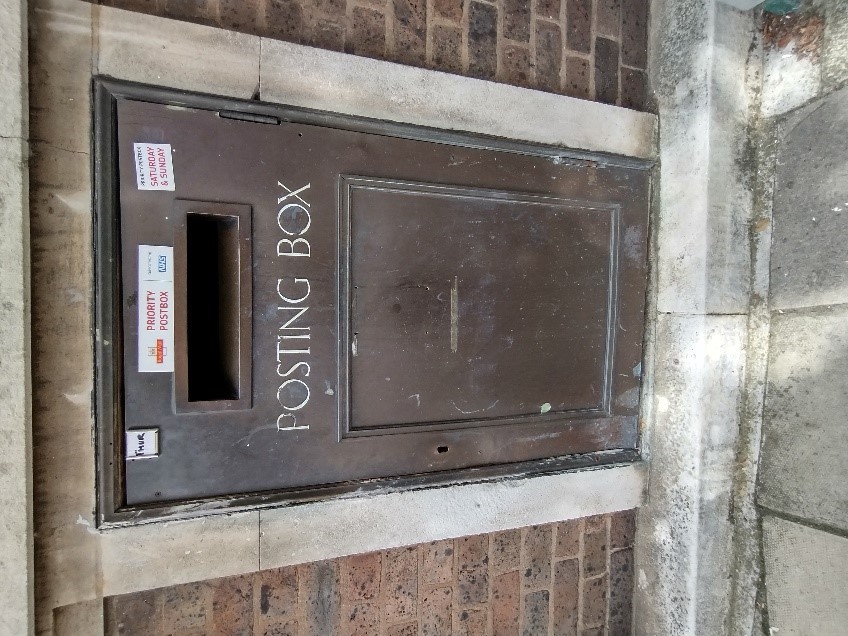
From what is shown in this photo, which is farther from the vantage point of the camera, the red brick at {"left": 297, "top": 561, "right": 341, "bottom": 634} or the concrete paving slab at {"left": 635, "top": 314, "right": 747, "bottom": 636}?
the concrete paving slab at {"left": 635, "top": 314, "right": 747, "bottom": 636}

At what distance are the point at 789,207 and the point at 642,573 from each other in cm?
208

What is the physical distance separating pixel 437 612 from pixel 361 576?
447 millimetres

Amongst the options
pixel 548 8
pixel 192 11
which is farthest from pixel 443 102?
pixel 192 11

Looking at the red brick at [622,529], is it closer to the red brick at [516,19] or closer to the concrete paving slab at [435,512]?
the concrete paving slab at [435,512]

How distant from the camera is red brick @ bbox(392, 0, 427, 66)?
8.00 ft

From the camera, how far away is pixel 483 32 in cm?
258

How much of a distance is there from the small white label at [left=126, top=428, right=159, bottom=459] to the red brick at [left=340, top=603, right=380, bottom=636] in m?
1.16

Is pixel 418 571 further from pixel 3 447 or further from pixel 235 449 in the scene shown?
pixel 3 447

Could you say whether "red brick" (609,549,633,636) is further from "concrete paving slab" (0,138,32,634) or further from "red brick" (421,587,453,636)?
"concrete paving slab" (0,138,32,634)

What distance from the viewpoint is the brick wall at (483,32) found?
225 centimetres

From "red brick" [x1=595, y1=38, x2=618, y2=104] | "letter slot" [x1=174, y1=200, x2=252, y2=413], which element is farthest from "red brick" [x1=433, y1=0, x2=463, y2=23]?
"letter slot" [x1=174, y1=200, x2=252, y2=413]

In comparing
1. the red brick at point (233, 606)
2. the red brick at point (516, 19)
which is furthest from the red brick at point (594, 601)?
the red brick at point (516, 19)

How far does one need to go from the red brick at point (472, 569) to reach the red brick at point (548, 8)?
2.65 metres

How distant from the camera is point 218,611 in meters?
2.30
